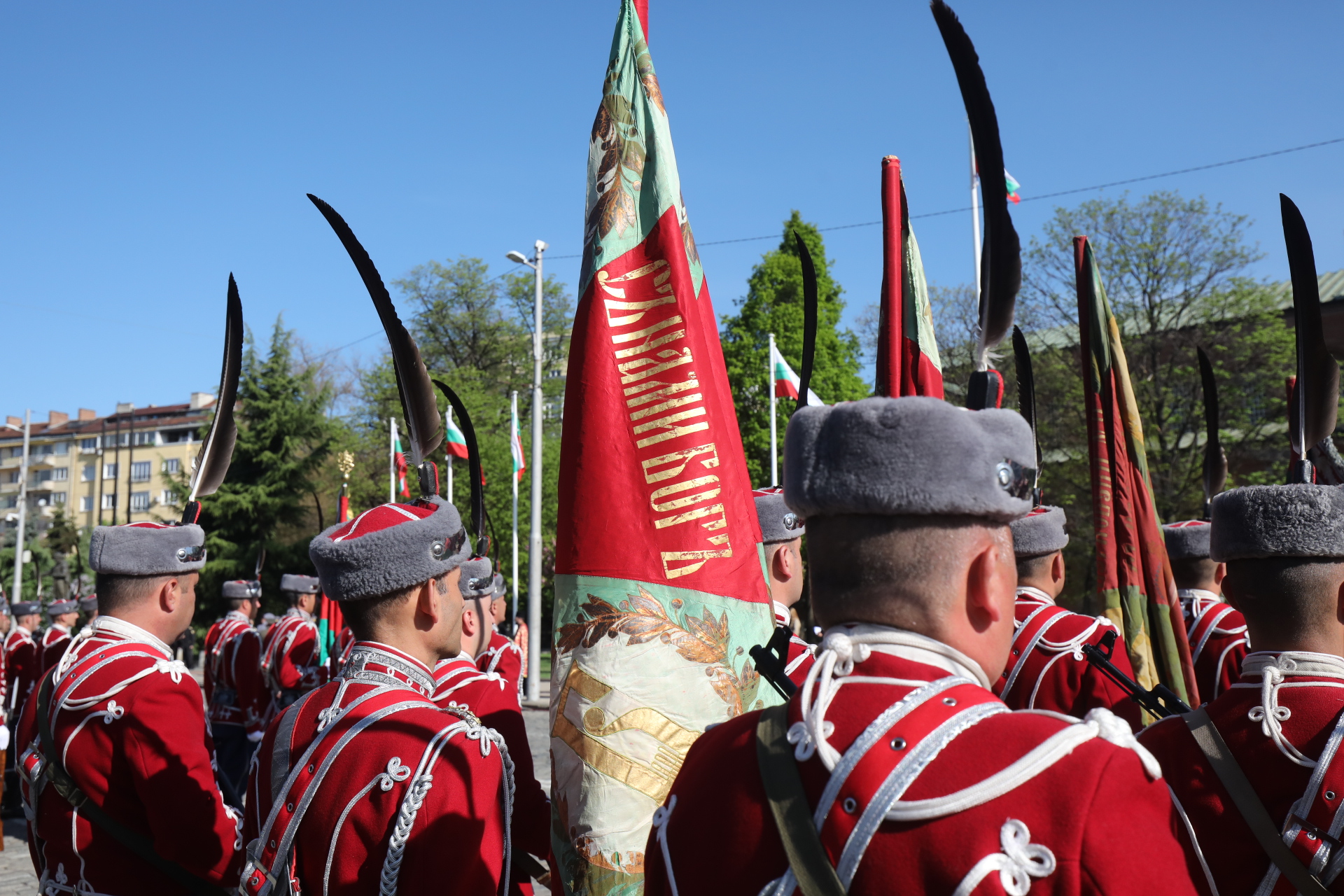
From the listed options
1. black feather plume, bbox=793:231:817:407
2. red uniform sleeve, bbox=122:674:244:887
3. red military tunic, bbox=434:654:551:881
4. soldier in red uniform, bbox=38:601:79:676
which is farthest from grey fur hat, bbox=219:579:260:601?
black feather plume, bbox=793:231:817:407

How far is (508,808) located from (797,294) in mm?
35283

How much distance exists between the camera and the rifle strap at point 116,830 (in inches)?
143

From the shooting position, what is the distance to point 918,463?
169 centimetres

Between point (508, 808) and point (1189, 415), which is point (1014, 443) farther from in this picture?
point (1189, 415)

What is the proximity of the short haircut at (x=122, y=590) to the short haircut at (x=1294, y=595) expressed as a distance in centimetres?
384

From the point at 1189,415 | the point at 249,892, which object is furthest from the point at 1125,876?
the point at 1189,415

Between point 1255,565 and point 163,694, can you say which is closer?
point 1255,565

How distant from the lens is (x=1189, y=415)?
86.6 ft

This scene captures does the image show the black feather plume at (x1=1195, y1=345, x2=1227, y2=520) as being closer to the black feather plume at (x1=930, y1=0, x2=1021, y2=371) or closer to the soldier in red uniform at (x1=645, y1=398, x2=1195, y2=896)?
the black feather plume at (x1=930, y1=0, x2=1021, y2=371)

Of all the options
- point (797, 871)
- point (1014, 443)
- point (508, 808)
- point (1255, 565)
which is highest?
point (1014, 443)

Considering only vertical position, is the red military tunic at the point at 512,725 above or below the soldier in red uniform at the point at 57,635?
above

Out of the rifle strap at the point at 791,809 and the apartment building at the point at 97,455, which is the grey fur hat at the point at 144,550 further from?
the apartment building at the point at 97,455

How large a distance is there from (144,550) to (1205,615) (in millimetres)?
5226

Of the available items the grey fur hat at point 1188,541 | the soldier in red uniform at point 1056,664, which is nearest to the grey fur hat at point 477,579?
the soldier in red uniform at point 1056,664
